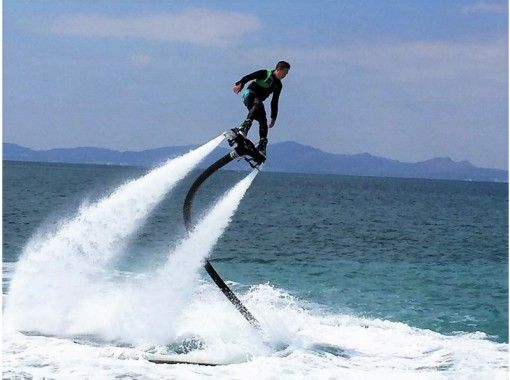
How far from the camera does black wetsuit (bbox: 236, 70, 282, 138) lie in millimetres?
15438

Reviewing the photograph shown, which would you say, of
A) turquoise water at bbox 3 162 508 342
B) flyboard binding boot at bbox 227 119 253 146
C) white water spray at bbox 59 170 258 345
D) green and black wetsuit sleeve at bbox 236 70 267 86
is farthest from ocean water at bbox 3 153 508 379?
green and black wetsuit sleeve at bbox 236 70 267 86

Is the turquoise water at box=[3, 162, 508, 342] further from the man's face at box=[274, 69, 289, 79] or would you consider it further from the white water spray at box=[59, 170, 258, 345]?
the man's face at box=[274, 69, 289, 79]

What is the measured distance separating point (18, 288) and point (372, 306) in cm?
1283

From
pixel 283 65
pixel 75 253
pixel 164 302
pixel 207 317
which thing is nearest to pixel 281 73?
pixel 283 65

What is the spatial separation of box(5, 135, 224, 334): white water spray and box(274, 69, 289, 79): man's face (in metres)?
2.65

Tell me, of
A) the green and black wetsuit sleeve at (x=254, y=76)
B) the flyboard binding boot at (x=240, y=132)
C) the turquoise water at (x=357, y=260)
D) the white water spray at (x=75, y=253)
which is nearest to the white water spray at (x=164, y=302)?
the white water spray at (x=75, y=253)

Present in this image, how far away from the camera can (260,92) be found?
51.3 feet

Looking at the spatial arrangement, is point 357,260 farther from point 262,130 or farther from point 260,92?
point 260,92

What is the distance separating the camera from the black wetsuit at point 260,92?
1544 centimetres

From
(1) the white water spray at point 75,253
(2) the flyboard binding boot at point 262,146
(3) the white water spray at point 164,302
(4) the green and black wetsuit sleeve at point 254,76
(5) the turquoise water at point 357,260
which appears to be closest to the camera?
(4) the green and black wetsuit sleeve at point 254,76

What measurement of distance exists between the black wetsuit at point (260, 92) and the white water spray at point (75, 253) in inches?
70.6

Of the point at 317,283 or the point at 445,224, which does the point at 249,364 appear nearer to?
the point at 317,283

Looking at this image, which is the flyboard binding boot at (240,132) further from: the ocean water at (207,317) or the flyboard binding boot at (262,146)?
the ocean water at (207,317)

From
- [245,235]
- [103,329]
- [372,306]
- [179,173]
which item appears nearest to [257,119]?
[179,173]
